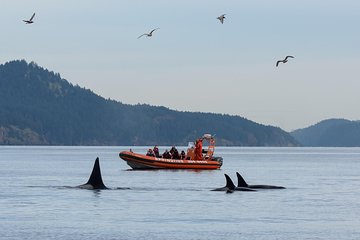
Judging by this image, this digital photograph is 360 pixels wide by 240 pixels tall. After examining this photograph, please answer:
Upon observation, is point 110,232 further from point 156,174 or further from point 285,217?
point 156,174

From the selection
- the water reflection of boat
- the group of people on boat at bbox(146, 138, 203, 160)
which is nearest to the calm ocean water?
the water reflection of boat

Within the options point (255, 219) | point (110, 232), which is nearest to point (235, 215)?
point (255, 219)

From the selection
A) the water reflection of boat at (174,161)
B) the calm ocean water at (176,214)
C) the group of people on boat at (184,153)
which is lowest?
the calm ocean water at (176,214)

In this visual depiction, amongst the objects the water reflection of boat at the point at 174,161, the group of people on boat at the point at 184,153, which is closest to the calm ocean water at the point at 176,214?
the water reflection of boat at the point at 174,161

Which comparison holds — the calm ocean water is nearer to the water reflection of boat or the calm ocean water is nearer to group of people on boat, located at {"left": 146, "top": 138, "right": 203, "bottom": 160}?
the water reflection of boat

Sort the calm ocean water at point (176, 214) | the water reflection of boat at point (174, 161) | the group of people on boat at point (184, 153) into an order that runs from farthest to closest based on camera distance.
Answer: the group of people on boat at point (184, 153) → the water reflection of boat at point (174, 161) → the calm ocean water at point (176, 214)

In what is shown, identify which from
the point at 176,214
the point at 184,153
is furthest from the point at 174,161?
the point at 176,214

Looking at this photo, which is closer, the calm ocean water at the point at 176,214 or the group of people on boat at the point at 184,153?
the calm ocean water at the point at 176,214

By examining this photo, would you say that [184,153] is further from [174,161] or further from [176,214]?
[176,214]

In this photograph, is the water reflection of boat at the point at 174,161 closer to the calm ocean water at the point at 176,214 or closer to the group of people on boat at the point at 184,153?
the group of people on boat at the point at 184,153

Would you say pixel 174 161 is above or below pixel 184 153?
below

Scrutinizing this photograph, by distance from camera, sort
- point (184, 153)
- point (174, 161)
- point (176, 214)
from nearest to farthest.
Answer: point (176, 214), point (174, 161), point (184, 153)

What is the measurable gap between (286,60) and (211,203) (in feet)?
32.0

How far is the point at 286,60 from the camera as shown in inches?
2311
